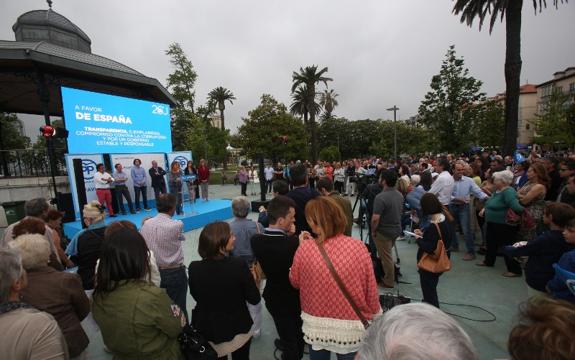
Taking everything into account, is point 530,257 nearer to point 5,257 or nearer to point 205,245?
point 205,245

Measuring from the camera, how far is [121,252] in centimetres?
179

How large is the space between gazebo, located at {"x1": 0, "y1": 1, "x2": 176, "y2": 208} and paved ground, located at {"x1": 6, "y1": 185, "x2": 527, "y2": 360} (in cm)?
740

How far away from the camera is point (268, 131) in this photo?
3108 cm

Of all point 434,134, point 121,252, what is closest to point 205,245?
point 121,252

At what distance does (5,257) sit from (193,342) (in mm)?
1233

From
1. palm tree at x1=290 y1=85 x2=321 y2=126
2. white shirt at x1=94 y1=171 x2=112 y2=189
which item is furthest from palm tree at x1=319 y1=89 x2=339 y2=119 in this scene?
white shirt at x1=94 y1=171 x2=112 y2=189

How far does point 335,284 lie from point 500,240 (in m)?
4.50

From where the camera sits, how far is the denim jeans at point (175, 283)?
10.7ft

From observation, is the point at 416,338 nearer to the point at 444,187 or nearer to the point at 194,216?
the point at 444,187

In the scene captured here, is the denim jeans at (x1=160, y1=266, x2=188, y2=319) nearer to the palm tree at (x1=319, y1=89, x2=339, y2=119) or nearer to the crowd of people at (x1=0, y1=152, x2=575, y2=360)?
the crowd of people at (x1=0, y1=152, x2=575, y2=360)

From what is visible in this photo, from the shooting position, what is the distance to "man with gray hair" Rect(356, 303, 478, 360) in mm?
791

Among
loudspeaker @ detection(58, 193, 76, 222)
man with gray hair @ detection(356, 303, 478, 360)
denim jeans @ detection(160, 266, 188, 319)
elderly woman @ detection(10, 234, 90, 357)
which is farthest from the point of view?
loudspeaker @ detection(58, 193, 76, 222)

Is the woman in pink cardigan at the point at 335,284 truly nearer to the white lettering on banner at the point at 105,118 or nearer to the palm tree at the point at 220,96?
the white lettering on banner at the point at 105,118

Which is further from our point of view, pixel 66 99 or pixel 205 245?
pixel 66 99
